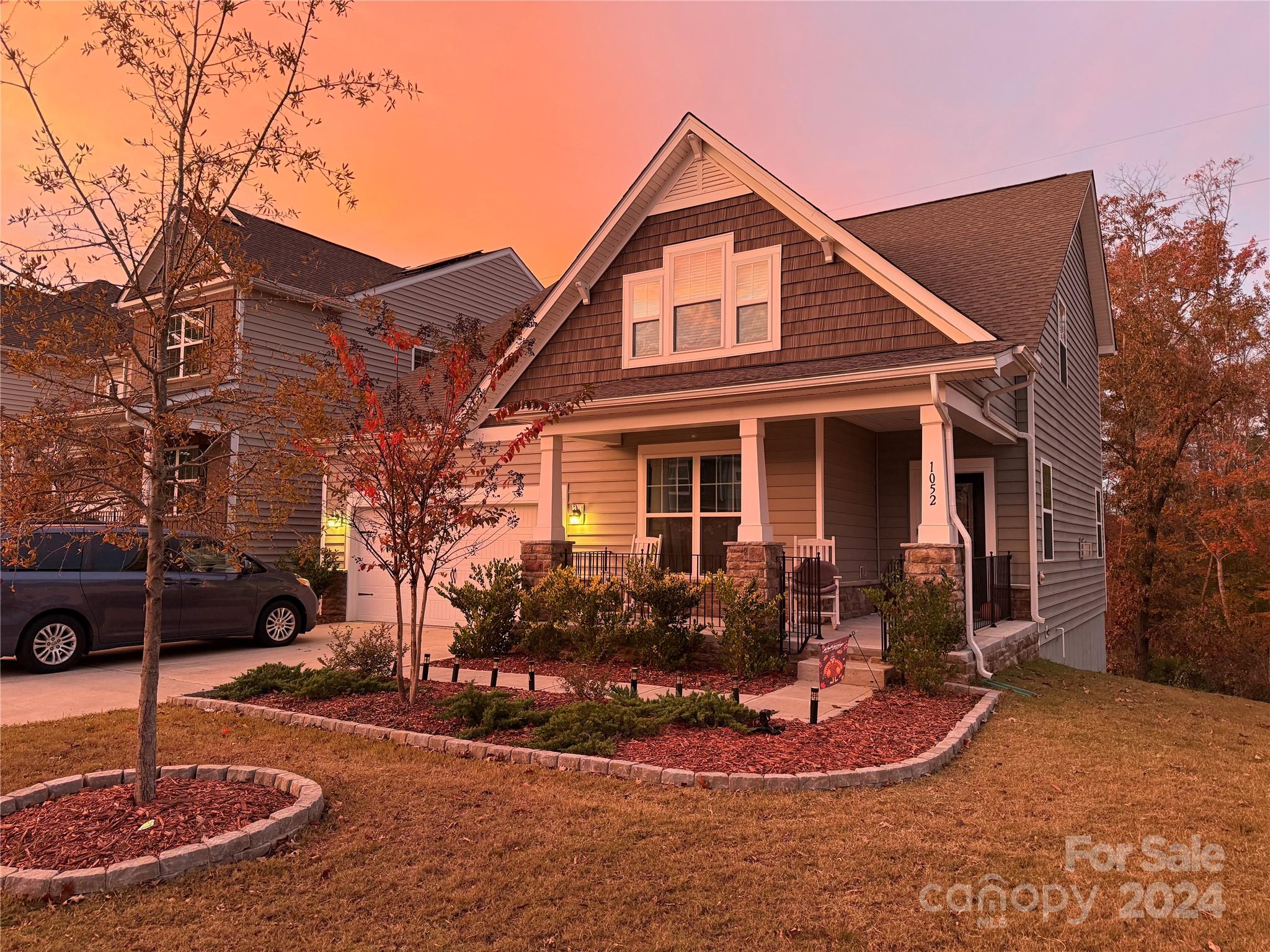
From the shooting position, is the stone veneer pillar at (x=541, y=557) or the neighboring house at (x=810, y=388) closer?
the neighboring house at (x=810, y=388)

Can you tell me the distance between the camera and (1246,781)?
5543 mm

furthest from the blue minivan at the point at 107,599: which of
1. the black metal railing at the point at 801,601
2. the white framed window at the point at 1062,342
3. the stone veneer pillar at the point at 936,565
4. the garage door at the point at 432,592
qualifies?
the white framed window at the point at 1062,342

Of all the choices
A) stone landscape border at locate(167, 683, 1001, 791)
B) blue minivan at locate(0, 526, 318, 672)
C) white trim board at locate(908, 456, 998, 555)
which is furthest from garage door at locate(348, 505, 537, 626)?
stone landscape border at locate(167, 683, 1001, 791)

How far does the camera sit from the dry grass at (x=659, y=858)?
3256mm

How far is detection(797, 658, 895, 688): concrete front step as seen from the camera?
8328 mm

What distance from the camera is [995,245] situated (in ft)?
41.5

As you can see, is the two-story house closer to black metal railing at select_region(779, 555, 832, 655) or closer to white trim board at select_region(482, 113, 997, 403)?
white trim board at select_region(482, 113, 997, 403)

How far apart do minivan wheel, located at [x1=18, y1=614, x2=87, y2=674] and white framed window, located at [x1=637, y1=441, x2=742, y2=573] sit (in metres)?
7.55

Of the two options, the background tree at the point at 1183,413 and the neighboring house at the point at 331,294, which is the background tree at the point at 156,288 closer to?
the neighboring house at the point at 331,294

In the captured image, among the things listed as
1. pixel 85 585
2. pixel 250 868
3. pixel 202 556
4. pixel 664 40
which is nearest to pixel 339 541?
pixel 202 556

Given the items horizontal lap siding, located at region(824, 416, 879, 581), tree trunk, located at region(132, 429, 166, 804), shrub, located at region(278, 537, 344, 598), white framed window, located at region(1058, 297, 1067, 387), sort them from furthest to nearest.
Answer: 1. shrub, located at region(278, 537, 344, 598)
2. white framed window, located at region(1058, 297, 1067, 387)
3. horizontal lap siding, located at region(824, 416, 879, 581)
4. tree trunk, located at region(132, 429, 166, 804)

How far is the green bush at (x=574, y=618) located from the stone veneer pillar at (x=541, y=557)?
807 millimetres

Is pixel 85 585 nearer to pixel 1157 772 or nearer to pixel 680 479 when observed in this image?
pixel 680 479

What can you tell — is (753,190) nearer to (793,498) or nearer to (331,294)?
(793,498)
